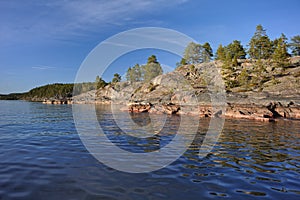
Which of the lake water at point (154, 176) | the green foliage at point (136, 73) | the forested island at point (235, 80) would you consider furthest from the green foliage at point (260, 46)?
the lake water at point (154, 176)

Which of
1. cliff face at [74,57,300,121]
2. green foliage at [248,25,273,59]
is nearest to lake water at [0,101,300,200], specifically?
cliff face at [74,57,300,121]

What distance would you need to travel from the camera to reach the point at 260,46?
286 ft

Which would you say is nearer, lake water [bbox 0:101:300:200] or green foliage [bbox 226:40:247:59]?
lake water [bbox 0:101:300:200]

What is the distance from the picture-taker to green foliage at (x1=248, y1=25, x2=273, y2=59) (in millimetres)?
83625

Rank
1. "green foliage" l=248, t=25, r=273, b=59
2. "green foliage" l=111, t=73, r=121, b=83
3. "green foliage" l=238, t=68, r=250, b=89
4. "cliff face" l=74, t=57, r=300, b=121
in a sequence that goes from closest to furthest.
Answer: "cliff face" l=74, t=57, r=300, b=121 < "green foliage" l=238, t=68, r=250, b=89 < "green foliage" l=248, t=25, r=273, b=59 < "green foliage" l=111, t=73, r=121, b=83

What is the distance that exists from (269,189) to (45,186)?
26.0 ft

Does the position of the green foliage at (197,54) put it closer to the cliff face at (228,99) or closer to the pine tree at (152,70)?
the pine tree at (152,70)

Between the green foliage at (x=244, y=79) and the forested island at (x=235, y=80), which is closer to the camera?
the forested island at (x=235, y=80)

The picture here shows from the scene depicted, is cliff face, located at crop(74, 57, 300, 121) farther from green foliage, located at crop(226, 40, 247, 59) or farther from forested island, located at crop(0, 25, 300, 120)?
green foliage, located at crop(226, 40, 247, 59)

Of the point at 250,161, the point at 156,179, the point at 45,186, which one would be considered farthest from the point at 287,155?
the point at 45,186

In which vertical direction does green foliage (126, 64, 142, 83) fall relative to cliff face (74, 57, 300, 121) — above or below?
above

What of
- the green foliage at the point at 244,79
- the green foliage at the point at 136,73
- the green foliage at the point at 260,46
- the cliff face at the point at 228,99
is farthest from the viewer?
the green foliage at the point at 136,73

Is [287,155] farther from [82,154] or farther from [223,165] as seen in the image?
[82,154]

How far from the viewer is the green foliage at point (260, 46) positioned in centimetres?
8362
